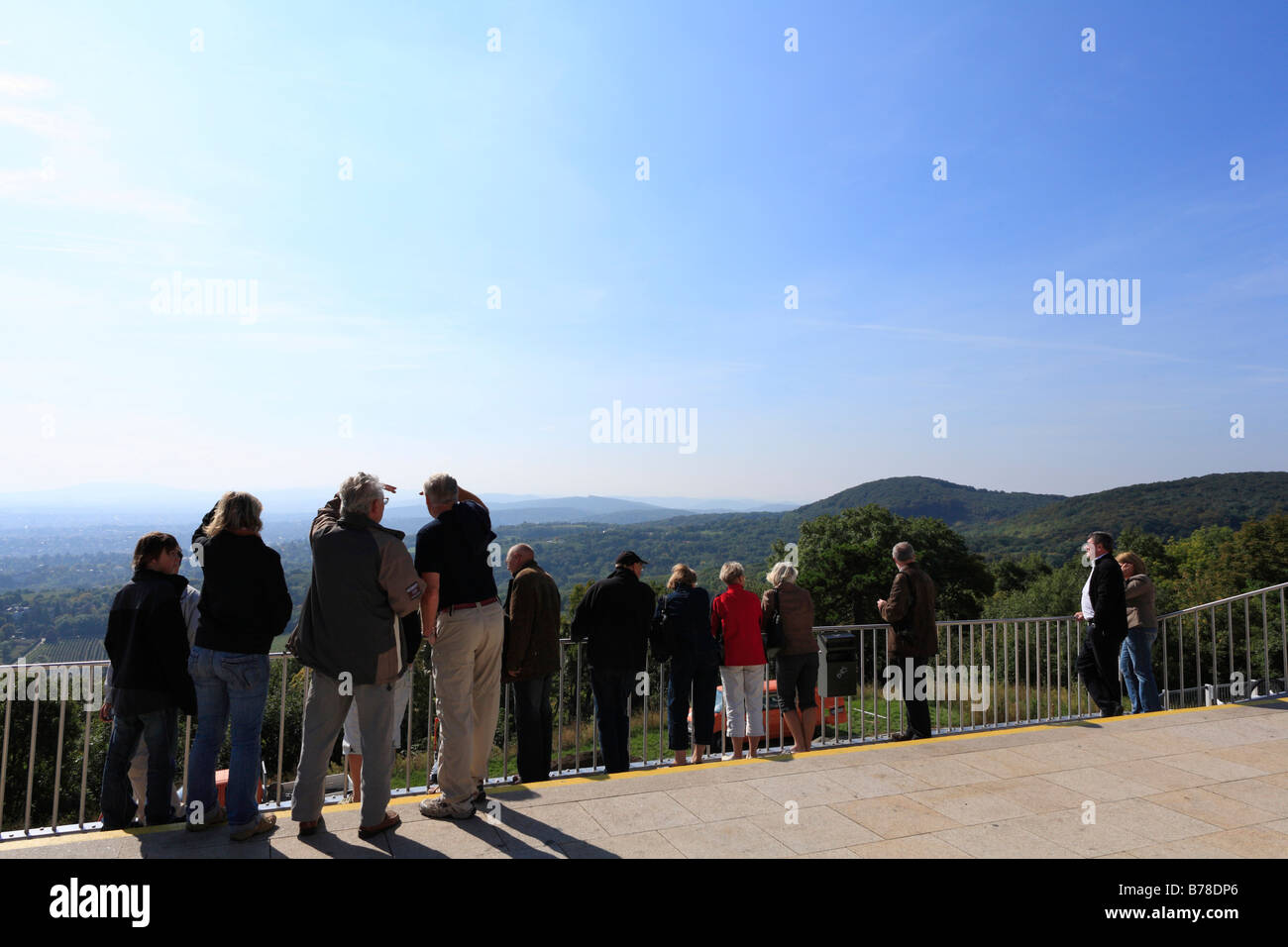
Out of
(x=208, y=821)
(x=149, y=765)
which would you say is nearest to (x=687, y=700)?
(x=208, y=821)

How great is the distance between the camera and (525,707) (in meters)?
5.38

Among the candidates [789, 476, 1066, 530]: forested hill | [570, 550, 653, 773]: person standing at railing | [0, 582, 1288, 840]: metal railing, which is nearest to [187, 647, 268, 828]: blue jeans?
[0, 582, 1288, 840]: metal railing

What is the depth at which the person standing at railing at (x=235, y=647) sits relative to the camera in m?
3.86

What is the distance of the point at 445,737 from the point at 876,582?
155 ft

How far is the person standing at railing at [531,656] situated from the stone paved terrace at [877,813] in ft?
1.48

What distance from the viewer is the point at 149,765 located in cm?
429

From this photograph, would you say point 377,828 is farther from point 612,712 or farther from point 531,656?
point 612,712

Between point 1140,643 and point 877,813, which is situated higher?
point 1140,643

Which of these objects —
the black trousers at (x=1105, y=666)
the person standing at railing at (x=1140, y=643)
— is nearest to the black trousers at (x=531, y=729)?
the black trousers at (x=1105, y=666)

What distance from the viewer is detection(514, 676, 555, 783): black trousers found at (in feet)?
17.7

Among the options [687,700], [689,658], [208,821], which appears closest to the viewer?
[208,821]

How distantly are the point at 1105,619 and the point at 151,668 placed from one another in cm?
782

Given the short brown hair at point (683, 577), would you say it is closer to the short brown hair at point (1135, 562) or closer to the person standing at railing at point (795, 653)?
the person standing at railing at point (795, 653)
